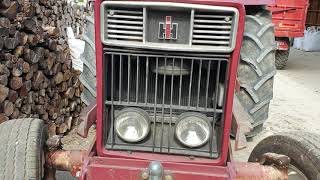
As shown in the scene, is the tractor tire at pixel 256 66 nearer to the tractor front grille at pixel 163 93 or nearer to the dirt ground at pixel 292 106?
the dirt ground at pixel 292 106

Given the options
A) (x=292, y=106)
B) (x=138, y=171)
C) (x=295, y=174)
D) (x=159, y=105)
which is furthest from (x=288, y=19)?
(x=138, y=171)

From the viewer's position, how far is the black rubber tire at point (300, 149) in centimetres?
293

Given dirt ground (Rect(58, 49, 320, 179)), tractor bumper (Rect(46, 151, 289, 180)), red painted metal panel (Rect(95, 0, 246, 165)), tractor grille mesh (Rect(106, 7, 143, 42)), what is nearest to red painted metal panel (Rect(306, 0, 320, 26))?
dirt ground (Rect(58, 49, 320, 179))

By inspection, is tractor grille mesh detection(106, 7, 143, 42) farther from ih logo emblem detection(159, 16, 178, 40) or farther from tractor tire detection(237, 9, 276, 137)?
tractor tire detection(237, 9, 276, 137)

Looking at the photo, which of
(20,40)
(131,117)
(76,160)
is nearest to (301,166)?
(131,117)

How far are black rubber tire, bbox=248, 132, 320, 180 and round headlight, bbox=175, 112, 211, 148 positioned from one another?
32.2 inches

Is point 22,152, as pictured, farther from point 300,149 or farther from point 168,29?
point 300,149

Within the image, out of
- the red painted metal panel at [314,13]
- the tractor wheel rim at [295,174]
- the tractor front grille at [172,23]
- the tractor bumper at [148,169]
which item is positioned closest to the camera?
the tractor front grille at [172,23]

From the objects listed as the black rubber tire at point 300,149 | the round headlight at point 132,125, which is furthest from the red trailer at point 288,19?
the round headlight at point 132,125

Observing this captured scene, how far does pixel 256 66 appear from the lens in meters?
4.38

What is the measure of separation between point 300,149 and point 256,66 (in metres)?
1.49

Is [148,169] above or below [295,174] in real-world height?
above

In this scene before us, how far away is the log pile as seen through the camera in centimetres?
411

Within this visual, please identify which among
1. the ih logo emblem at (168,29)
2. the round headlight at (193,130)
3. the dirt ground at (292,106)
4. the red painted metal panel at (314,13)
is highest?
the ih logo emblem at (168,29)
